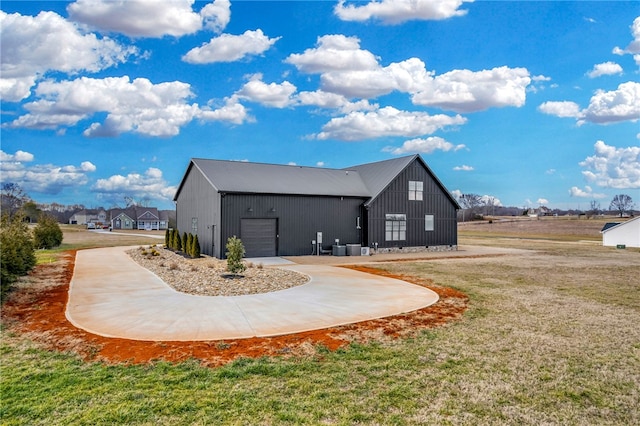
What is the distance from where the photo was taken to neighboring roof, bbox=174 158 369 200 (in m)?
22.8

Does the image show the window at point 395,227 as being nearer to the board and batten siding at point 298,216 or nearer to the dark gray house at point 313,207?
the dark gray house at point 313,207

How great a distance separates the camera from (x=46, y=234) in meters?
28.6

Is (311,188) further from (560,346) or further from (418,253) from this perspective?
(560,346)

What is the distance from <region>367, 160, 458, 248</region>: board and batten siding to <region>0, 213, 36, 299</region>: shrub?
1797 centimetres

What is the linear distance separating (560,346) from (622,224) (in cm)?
3792

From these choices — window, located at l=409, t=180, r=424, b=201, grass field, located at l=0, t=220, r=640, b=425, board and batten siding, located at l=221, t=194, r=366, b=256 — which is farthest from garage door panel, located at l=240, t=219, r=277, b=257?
grass field, located at l=0, t=220, r=640, b=425

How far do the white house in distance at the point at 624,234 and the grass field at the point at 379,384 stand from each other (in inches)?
1379

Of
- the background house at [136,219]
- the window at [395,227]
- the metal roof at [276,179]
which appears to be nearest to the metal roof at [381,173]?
the metal roof at [276,179]

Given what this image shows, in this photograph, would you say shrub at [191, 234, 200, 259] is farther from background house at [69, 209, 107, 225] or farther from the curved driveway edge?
background house at [69, 209, 107, 225]

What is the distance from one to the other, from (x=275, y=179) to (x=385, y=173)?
8.02 metres

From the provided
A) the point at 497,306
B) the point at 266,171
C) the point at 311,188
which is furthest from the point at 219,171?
the point at 497,306

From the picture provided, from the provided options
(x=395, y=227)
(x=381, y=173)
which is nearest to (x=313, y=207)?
(x=395, y=227)

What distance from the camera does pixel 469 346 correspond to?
7055 millimetres

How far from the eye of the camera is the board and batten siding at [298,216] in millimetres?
21906
